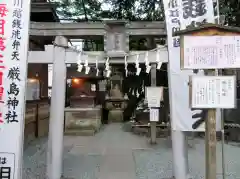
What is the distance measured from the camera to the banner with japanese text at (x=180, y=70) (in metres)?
6.08

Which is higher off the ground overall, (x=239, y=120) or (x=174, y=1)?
(x=174, y=1)

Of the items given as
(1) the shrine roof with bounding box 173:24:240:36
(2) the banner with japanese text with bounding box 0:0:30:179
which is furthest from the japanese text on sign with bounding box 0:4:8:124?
(1) the shrine roof with bounding box 173:24:240:36

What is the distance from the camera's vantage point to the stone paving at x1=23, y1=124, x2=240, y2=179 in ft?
23.4

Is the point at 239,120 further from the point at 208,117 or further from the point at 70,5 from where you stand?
the point at 70,5

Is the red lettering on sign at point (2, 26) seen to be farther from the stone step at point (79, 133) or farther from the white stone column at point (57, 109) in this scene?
the stone step at point (79, 133)

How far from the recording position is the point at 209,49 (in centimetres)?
468

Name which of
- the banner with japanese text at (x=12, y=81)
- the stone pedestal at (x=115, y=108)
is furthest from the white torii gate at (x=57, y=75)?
the stone pedestal at (x=115, y=108)

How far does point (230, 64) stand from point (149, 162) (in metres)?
4.48

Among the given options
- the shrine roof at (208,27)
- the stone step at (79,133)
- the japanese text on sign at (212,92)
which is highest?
the shrine roof at (208,27)

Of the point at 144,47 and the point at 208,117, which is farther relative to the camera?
the point at 144,47

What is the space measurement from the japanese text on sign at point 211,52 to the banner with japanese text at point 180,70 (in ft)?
4.62

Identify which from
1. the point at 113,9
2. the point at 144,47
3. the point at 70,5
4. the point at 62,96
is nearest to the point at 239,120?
the point at 144,47

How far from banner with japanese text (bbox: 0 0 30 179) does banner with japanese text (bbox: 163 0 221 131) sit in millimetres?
2870

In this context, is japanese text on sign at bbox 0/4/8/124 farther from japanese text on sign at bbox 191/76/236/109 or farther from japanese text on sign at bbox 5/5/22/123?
japanese text on sign at bbox 191/76/236/109
